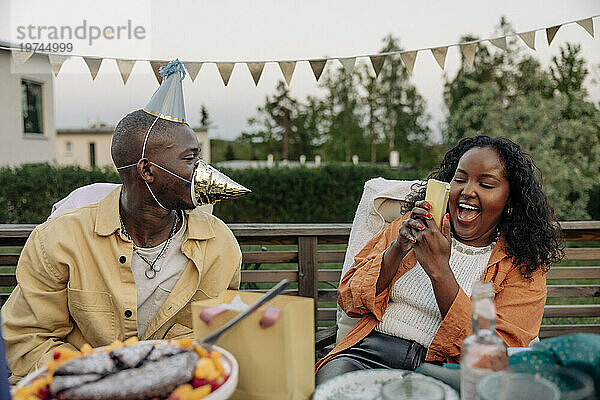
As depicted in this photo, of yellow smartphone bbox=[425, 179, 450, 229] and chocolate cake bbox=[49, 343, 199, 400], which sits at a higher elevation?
yellow smartphone bbox=[425, 179, 450, 229]

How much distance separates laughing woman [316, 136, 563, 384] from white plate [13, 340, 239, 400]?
0.75 meters

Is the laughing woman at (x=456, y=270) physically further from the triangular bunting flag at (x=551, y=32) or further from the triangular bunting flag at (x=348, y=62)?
the triangular bunting flag at (x=348, y=62)

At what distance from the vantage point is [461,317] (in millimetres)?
1776

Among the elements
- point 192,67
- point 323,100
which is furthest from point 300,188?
point 323,100

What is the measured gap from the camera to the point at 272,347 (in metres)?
1.11

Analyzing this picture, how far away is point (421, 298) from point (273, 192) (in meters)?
8.19

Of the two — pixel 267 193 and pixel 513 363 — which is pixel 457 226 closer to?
pixel 513 363

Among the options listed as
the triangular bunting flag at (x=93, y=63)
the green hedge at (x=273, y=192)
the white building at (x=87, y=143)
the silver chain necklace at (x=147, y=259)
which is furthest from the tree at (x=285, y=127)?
the silver chain necklace at (x=147, y=259)

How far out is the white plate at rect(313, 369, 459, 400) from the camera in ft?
3.97

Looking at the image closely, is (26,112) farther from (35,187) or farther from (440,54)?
(440,54)

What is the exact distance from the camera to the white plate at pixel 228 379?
1.01 m

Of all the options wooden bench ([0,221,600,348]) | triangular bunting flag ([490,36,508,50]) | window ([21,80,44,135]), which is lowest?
wooden bench ([0,221,600,348])

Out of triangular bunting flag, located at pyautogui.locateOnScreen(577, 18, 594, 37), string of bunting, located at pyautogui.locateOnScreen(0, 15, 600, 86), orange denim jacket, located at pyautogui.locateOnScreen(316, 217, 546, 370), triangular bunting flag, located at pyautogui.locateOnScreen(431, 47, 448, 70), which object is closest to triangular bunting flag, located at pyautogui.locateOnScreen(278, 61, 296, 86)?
string of bunting, located at pyautogui.locateOnScreen(0, 15, 600, 86)

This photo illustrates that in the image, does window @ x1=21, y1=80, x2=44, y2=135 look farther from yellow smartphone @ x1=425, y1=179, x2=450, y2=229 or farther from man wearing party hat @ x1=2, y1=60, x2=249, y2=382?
yellow smartphone @ x1=425, y1=179, x2=450, y2=229
